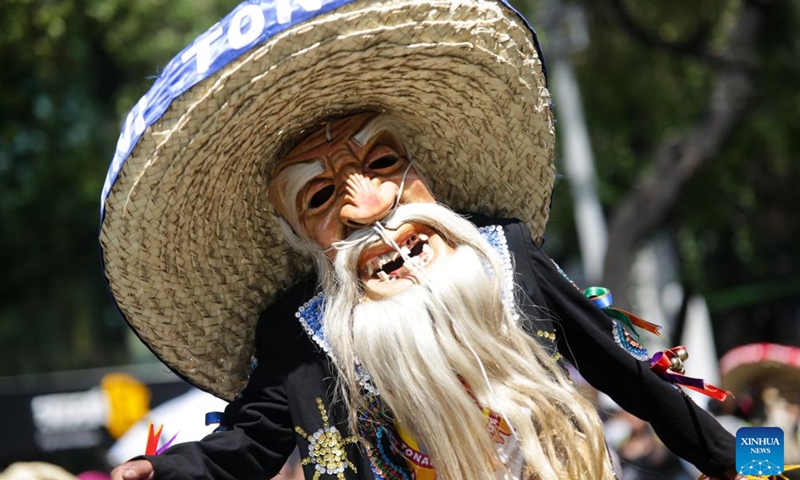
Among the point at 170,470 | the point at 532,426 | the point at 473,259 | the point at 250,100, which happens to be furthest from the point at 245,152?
the point at 532,426

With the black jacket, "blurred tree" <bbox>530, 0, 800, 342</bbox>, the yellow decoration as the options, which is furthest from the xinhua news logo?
"blurred tree" <bbox>530, 0, 800, 342</bbox>

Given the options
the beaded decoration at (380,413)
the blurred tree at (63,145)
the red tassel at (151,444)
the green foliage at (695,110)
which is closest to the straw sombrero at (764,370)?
the beaded decoration at (380,413)

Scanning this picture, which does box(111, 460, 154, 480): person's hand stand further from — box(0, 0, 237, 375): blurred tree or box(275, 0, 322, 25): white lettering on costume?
box(0, 0, 237, 375): blurred tree

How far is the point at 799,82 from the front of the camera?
11.3m

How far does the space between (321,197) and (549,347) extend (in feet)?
2.24

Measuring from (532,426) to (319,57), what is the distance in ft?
3.10

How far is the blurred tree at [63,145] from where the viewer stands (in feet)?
31.4

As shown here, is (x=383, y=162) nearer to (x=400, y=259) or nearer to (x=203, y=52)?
(x=400, y=259)

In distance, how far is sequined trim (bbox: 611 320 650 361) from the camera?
2.45 metres

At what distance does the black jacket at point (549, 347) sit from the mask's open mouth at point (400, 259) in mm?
223

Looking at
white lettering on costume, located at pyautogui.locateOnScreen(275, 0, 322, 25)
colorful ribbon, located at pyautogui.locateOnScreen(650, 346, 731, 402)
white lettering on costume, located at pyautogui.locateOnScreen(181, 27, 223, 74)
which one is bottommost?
colorful ribbon, located at pyautogui.locateOnScreen(650, 346, 731, 402)

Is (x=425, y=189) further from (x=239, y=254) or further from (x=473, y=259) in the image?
(x=239, y=254)

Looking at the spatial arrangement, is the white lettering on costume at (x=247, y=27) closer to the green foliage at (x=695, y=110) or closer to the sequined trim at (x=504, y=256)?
the sequined trim at (x=504, y=256)

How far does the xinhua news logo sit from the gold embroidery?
876 millimetres
